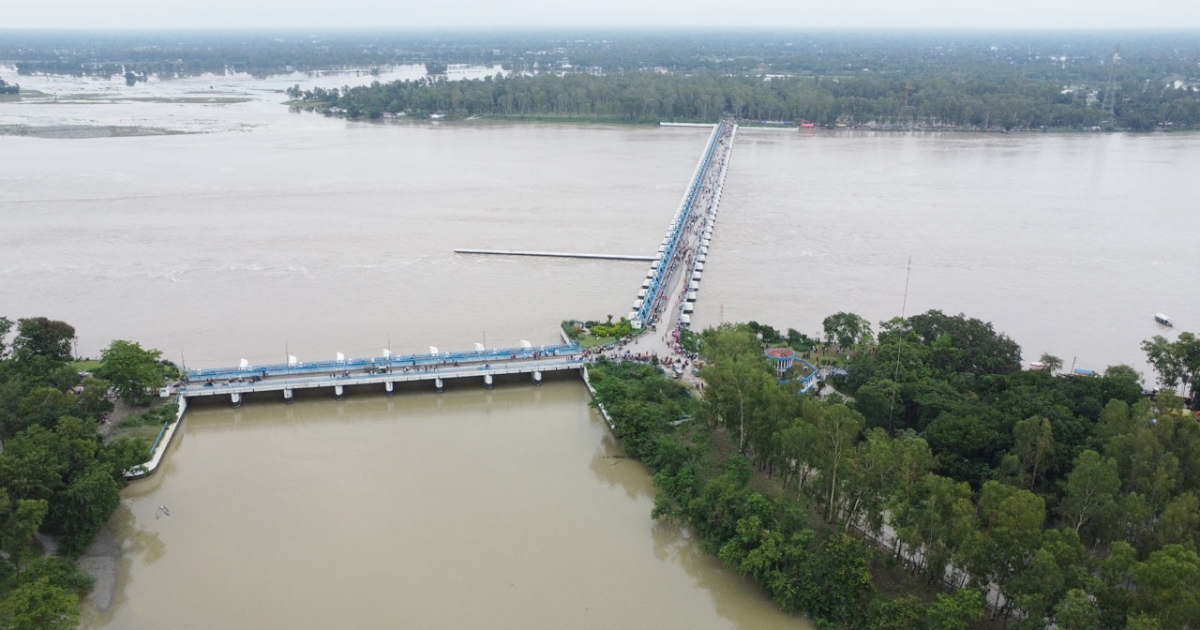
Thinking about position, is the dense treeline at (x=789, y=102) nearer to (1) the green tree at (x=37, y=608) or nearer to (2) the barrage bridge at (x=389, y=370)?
(2) the barrage bridge at (x=389, y=370)

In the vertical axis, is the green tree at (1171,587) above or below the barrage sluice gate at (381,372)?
above

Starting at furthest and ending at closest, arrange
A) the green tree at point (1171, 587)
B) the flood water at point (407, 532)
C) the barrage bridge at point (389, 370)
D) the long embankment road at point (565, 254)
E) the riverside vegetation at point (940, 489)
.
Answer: the long embankment road at point (565, 254) < the barrage bridge at point (389, 370) < the flood water at point (407, 532) < the riverside vegetation at point (940, 489) < the green tree at point (1171, 587)

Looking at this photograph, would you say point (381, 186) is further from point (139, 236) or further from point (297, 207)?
point (139, 236)

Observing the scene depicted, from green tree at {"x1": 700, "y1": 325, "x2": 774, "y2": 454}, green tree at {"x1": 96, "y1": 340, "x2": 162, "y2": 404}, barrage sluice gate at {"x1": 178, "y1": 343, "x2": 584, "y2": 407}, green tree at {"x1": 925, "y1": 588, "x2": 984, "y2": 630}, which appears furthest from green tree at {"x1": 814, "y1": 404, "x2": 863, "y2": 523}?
green tree at {"x1": 96, "y1": 340, "x2": 162, "y2": 404}

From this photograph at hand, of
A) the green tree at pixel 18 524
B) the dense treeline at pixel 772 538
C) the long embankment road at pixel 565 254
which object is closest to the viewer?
the dense treeline at pixel 772 538

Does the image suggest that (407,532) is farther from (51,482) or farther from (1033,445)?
(1033,445)

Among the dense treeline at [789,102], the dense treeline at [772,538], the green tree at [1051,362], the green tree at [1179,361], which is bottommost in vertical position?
the dense treeline at [772,538]

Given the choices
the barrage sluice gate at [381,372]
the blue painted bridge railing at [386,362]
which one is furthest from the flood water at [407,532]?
the blue painted bridge railing at [386,362]
